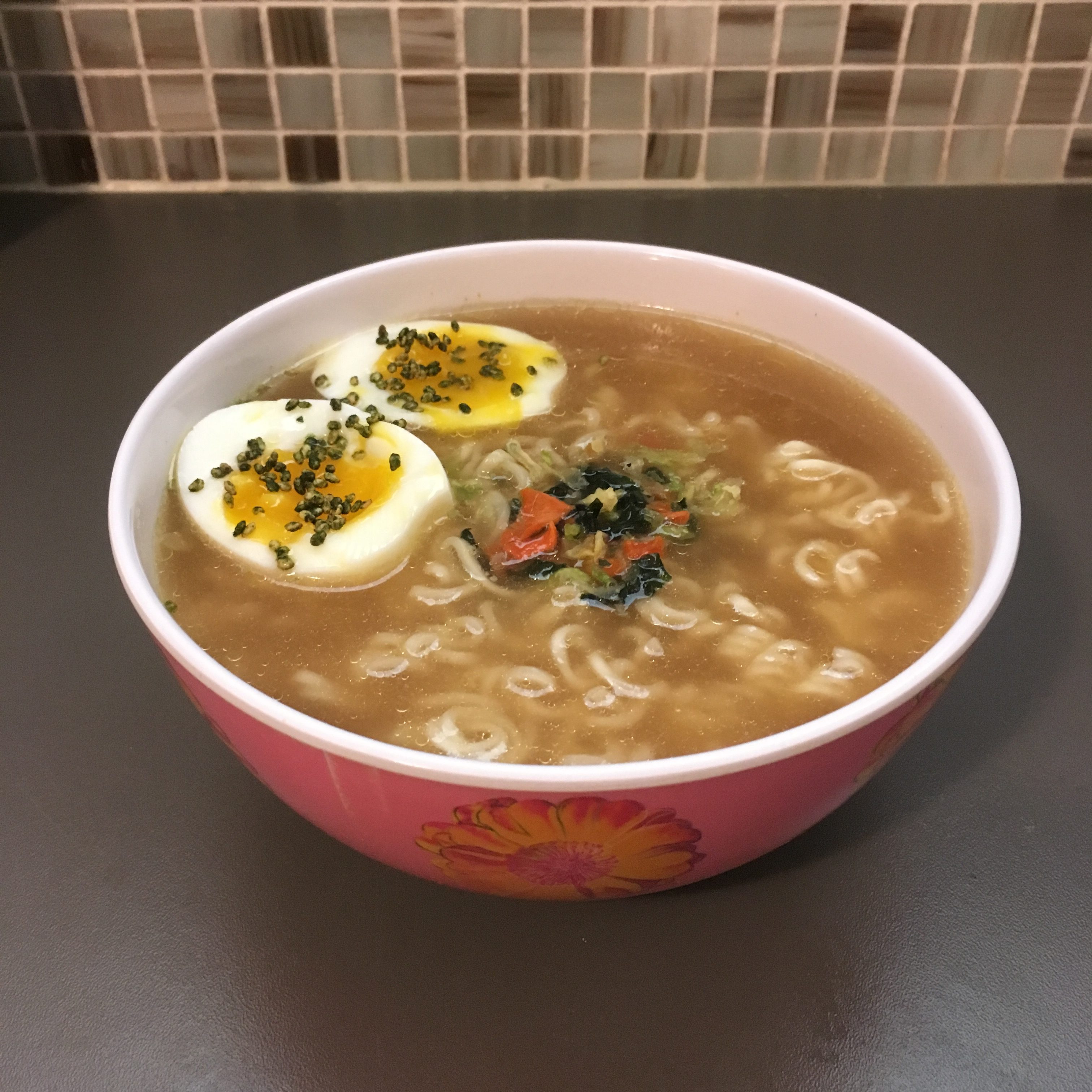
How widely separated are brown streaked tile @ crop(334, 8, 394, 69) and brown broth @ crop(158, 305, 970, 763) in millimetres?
1074

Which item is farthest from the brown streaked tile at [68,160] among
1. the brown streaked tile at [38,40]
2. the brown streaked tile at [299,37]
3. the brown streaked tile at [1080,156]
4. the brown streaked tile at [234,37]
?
the brown streaked tile at [1080,156]

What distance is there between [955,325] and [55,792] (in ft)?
5.76

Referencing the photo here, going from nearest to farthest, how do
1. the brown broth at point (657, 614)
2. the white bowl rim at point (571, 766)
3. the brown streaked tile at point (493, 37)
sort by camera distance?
the white bowl rim at point (571, 766)
the brown broth at point (657, 614)
the brown streaked tile at point (493, 37)

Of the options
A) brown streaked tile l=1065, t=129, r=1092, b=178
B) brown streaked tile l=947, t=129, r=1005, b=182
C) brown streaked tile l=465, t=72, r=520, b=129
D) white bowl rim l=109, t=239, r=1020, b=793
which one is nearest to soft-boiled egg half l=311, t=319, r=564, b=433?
white bowl rim l=109, t=239, r=1020, b=793

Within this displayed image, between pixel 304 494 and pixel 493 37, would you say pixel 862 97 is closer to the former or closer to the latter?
pixel 493 37

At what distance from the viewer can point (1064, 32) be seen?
2316mm

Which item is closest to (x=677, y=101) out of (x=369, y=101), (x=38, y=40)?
(x=369, y=101)

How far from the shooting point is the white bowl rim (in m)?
0.83

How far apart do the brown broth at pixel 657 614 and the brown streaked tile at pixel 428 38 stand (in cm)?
107

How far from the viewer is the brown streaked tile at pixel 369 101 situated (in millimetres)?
2324

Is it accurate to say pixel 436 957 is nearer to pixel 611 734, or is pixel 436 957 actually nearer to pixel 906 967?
pixel 611 734

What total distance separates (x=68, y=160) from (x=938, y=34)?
1.93m

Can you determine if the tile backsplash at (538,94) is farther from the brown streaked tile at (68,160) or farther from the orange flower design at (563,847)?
the orange flower design at (563,847)

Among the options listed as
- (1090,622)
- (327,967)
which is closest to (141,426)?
(327,967)
